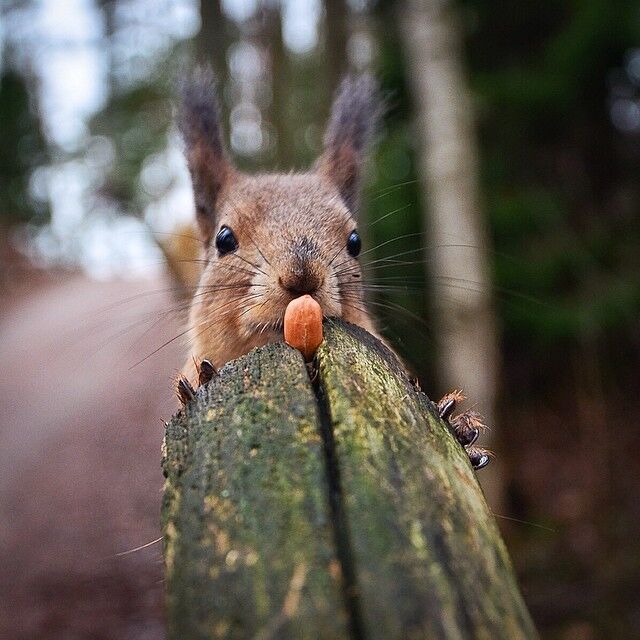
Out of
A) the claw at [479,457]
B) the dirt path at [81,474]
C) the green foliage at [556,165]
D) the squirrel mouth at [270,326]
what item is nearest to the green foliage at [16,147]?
the dirt path at [81,474]

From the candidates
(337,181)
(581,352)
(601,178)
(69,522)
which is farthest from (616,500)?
(69,522)

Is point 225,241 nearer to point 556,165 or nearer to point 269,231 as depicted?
point 269,231

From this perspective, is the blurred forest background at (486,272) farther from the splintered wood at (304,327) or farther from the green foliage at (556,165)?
the splintered wood at (304,327)

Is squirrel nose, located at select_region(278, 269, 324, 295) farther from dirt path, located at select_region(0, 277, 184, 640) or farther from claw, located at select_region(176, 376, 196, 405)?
dirt path, located at select_region(0, 277, 184, 640)

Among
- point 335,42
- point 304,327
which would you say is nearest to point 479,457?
point 304,327

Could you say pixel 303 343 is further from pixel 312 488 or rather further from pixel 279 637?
pixel 279 637

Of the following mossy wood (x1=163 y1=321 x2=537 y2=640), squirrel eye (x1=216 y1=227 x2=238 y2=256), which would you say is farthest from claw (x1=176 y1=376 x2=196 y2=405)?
squirrel eye (x1=216 y1=227 x2=238 y2=256)
